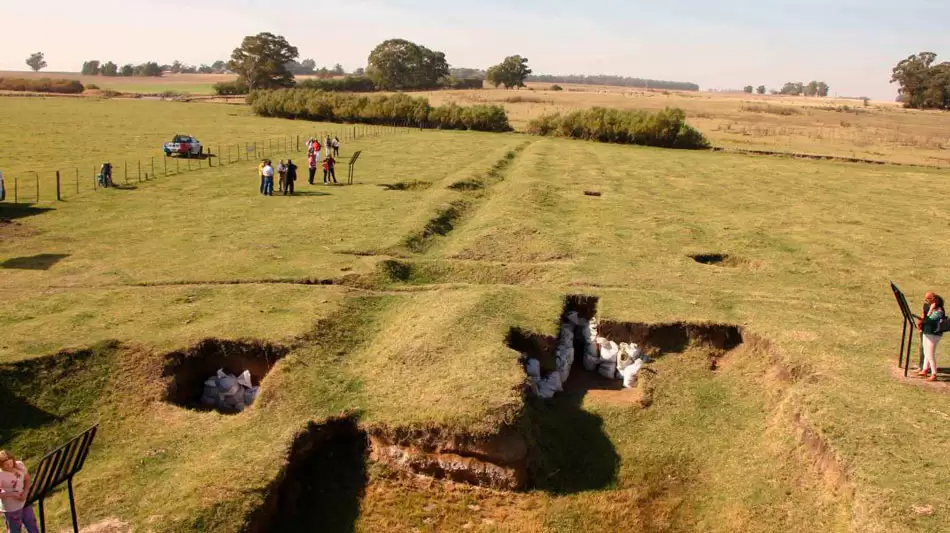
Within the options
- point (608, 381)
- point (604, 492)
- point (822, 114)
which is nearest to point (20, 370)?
point (604, 492)

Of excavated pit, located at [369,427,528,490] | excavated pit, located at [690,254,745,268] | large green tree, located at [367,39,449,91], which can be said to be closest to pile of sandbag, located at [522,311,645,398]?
excavated pit, located at [369,427,528,490]

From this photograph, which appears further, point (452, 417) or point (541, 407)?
point (541, 407)

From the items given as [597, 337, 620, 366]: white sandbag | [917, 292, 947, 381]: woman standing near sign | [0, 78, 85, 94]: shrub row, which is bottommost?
[597, 337, 620, 366]: white sandbag

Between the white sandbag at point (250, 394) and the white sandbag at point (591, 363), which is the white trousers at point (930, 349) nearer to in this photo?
the white sandbag at point (591, 363)

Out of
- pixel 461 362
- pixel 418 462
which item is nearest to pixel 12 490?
pixel 418 462

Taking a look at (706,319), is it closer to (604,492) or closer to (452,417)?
(604,492)

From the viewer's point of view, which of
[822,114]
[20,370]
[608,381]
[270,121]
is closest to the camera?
[20,370]

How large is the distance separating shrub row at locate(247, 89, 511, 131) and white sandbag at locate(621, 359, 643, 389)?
186ft

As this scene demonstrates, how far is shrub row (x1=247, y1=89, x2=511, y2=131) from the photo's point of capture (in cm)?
7050

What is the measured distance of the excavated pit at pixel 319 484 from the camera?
10.4 metres

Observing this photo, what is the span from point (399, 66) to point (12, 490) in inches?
5389

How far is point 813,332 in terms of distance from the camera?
52.3 ft

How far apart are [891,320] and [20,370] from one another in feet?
62.7

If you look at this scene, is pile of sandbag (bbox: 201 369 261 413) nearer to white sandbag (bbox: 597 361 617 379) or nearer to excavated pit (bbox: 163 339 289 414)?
excavated pit (bbox: 163 339 289 414)
